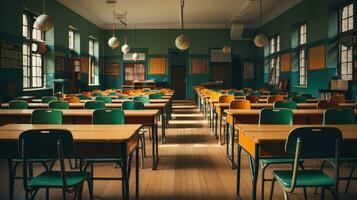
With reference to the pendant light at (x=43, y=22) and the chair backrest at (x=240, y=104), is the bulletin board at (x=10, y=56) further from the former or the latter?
the chair backrest at (x=240, y=104)

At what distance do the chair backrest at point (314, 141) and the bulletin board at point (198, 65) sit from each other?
51.1 feet

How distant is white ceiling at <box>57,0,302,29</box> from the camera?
12609 mm

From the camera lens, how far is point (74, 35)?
533 inches

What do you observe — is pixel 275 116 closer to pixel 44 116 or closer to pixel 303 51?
pixel 44 116

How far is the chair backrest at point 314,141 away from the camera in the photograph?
7.89 ft

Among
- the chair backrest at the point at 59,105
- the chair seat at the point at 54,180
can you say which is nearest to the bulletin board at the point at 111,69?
the chair backrest at the point at 59,105

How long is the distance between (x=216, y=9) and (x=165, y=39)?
438 cm

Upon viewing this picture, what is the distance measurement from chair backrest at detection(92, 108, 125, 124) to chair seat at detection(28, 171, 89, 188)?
988mm

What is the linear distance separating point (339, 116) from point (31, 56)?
27.5 ft

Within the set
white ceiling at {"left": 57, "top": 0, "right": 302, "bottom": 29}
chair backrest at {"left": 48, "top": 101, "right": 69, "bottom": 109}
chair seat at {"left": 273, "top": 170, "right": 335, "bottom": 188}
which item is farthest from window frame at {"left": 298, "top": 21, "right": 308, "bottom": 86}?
chair seat at {"left": 273, "top": 170, "right": 335, "bottom": 188}

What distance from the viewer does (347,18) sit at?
8.98m

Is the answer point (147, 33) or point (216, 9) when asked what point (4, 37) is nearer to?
point (216, 9)

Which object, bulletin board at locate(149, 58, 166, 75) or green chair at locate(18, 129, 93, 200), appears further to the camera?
bulletin board at locate(149, 58, 166, 75)

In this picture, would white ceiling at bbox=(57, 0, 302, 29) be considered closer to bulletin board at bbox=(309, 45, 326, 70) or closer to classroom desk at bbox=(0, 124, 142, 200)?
bulletin board at bbox=(309, 45, 326, 70)
